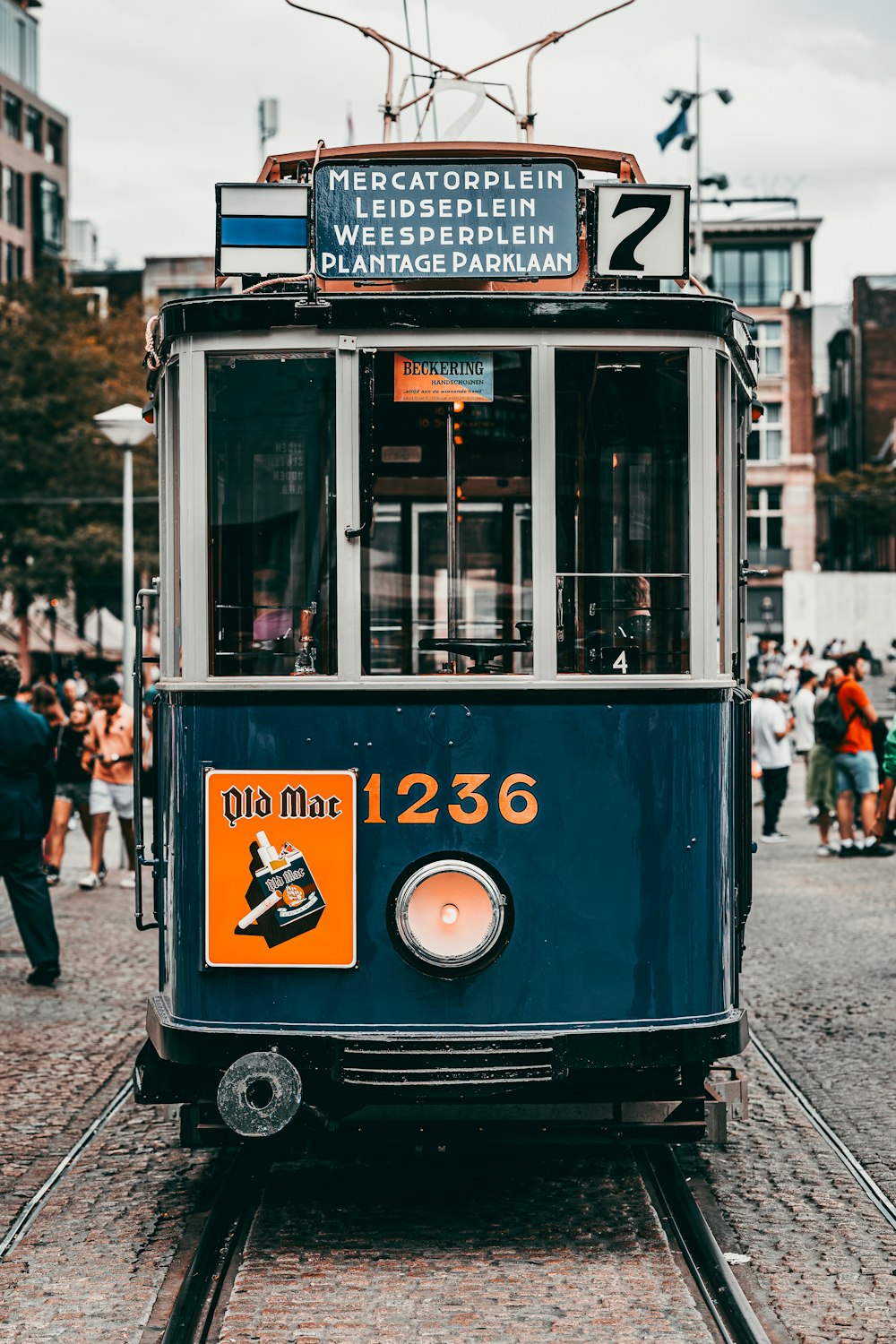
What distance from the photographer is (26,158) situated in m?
70.6

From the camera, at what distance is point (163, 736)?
238 inches

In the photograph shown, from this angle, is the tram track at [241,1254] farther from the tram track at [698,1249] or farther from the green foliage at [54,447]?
the green foliage at [54,447]

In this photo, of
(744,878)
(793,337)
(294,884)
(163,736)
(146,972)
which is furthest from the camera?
(793,337)

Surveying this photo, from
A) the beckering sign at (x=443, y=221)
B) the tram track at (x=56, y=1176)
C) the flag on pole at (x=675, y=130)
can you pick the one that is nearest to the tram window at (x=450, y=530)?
the beckering sign at (x=443, y=221)

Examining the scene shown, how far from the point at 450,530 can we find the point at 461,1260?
7.08 feet

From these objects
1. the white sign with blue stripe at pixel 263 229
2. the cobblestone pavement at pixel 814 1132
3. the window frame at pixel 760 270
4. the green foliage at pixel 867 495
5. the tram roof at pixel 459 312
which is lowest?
the cobblestone pavement at pixel 814 1132

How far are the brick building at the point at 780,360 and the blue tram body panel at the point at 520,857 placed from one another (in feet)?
235

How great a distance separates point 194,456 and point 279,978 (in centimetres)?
156

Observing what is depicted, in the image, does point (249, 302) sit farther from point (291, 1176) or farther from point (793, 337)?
point (793, 337)

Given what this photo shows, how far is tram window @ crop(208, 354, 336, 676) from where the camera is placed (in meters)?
5.59

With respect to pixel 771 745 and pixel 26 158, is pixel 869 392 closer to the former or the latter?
pixel 26 158

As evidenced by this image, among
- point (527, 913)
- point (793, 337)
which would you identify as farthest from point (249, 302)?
point (793, 337)

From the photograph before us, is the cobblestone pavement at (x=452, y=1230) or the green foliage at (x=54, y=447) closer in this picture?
the cobblestone pavement at (x=452, y=1230)

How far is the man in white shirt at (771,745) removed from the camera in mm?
18766
